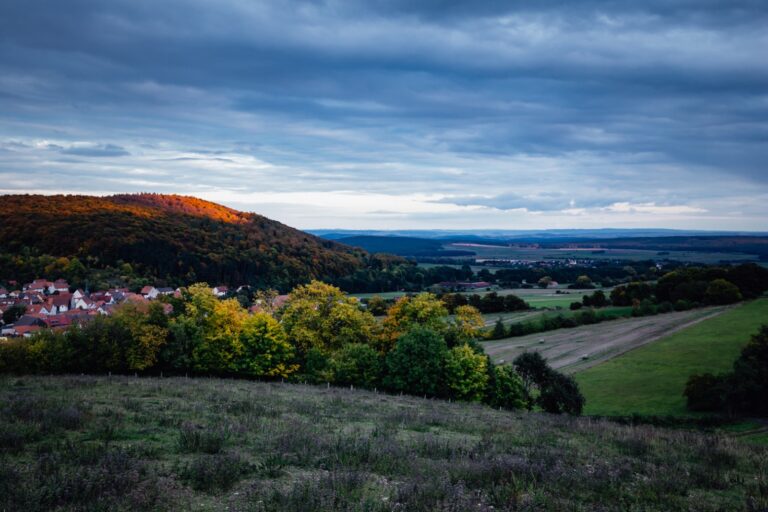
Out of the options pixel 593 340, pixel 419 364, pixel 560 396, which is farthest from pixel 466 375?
pixel 593 340

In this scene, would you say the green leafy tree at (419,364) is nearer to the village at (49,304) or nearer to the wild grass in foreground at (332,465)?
the wild grass in foreground at (332,465)

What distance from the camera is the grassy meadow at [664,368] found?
1554 inches

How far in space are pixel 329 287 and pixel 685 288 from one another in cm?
7180

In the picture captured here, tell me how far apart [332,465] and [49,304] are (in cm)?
10273

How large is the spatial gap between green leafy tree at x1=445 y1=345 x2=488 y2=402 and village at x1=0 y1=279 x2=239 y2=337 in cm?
4426

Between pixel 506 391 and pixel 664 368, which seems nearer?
pixel 506 391

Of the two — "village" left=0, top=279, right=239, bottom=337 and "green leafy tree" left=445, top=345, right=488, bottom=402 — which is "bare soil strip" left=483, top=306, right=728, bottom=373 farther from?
"village" left=0, top=279, right=239, bottom=337

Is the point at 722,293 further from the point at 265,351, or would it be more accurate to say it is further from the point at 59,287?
the point at 59,287

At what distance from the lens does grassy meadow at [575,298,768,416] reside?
3947cm

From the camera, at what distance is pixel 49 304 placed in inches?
3538

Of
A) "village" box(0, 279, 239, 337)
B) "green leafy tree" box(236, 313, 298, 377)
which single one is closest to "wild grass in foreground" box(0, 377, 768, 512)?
"green leafy tree" box(236, 313, 298, 377)

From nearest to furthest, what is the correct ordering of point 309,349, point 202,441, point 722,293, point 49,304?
point 202,441, point 309,349, point 722,293, point 49,304

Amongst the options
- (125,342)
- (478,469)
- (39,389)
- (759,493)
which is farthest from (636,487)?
(125,342)

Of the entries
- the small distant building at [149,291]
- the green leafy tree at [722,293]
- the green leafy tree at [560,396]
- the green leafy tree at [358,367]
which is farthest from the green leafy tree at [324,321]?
the small distant building at [149,291]
